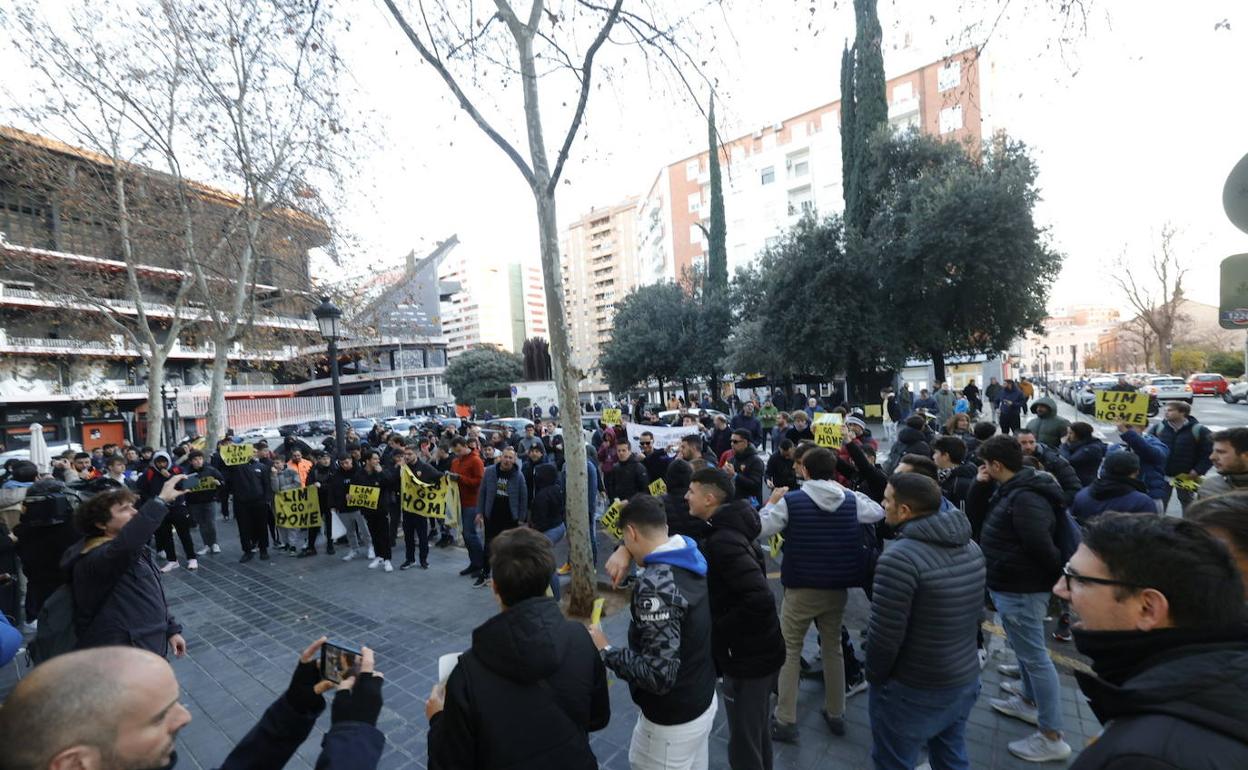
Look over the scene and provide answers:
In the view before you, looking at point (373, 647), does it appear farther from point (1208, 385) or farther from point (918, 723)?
point (1208, 385)

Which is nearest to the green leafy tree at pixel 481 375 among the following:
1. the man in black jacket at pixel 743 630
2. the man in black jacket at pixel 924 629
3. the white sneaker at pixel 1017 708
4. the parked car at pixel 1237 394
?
the parked car at pixel 1237 394

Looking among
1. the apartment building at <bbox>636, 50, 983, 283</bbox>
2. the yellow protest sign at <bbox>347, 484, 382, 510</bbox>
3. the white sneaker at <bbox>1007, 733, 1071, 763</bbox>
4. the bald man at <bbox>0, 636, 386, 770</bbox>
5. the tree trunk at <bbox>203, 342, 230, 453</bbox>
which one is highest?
the apartment building at <bbox>636, 50, 983, 283</bbox>

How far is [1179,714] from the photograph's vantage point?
43.7 inches

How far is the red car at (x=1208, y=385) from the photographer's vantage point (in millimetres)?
30656

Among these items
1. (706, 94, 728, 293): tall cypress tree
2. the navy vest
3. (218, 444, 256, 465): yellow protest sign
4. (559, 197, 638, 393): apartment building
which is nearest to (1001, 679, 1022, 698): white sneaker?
the navy vest

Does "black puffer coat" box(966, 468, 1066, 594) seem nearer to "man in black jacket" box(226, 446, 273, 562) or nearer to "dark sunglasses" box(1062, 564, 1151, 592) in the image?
"dark sunglasses" box(1062, 564, 1151, 592)

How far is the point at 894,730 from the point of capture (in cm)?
284

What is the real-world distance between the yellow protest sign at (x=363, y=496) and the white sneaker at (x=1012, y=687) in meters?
7.47

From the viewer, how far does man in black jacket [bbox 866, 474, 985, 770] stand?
8.86 ft

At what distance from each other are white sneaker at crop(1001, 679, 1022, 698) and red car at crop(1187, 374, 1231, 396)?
126ft

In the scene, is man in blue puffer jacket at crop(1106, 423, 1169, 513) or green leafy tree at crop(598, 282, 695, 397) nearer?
man in blue puffer jacket at crop(1106, 423, 1169, 513)

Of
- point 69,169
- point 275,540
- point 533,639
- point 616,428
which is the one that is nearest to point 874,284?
point 616,428

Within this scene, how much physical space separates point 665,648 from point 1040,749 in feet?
9.01

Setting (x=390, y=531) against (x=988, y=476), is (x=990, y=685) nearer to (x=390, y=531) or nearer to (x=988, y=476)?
(x=988, y=476)
